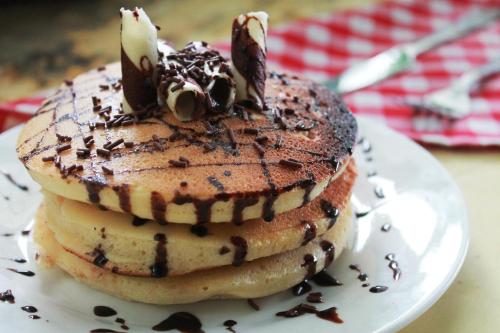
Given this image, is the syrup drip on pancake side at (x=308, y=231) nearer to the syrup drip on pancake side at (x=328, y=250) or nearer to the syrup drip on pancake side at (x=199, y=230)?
the syrup drip on pancake side at (x=328, y=250)

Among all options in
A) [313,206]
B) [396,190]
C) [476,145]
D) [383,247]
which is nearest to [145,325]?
[313,206]

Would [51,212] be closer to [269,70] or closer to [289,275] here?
[289,275]

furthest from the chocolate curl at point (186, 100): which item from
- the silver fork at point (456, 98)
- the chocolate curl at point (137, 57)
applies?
the silver fork at point (456, 98)

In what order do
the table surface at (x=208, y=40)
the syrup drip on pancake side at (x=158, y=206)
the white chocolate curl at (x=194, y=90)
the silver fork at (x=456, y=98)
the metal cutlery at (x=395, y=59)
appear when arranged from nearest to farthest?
the syrup drip on pancake side at (x=158, y=206), the white chocolate curl at (x=194, y=90), the table surface at (x=208, y=40), the silver fork at (x=456, y=98), the metal cutlery at (x=395, y=59)

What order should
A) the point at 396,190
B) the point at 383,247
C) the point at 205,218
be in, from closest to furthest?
1. the point at 205,218
2. the point at 383,247
3. the point at 396,190

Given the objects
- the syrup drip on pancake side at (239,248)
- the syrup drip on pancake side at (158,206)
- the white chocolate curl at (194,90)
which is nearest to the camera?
the syrup drip on pancake side at (158,206)

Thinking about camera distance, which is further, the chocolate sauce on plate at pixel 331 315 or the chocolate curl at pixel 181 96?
the chocolate curl at pixel 181 96

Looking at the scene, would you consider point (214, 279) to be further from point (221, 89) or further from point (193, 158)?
point (221, 89)
